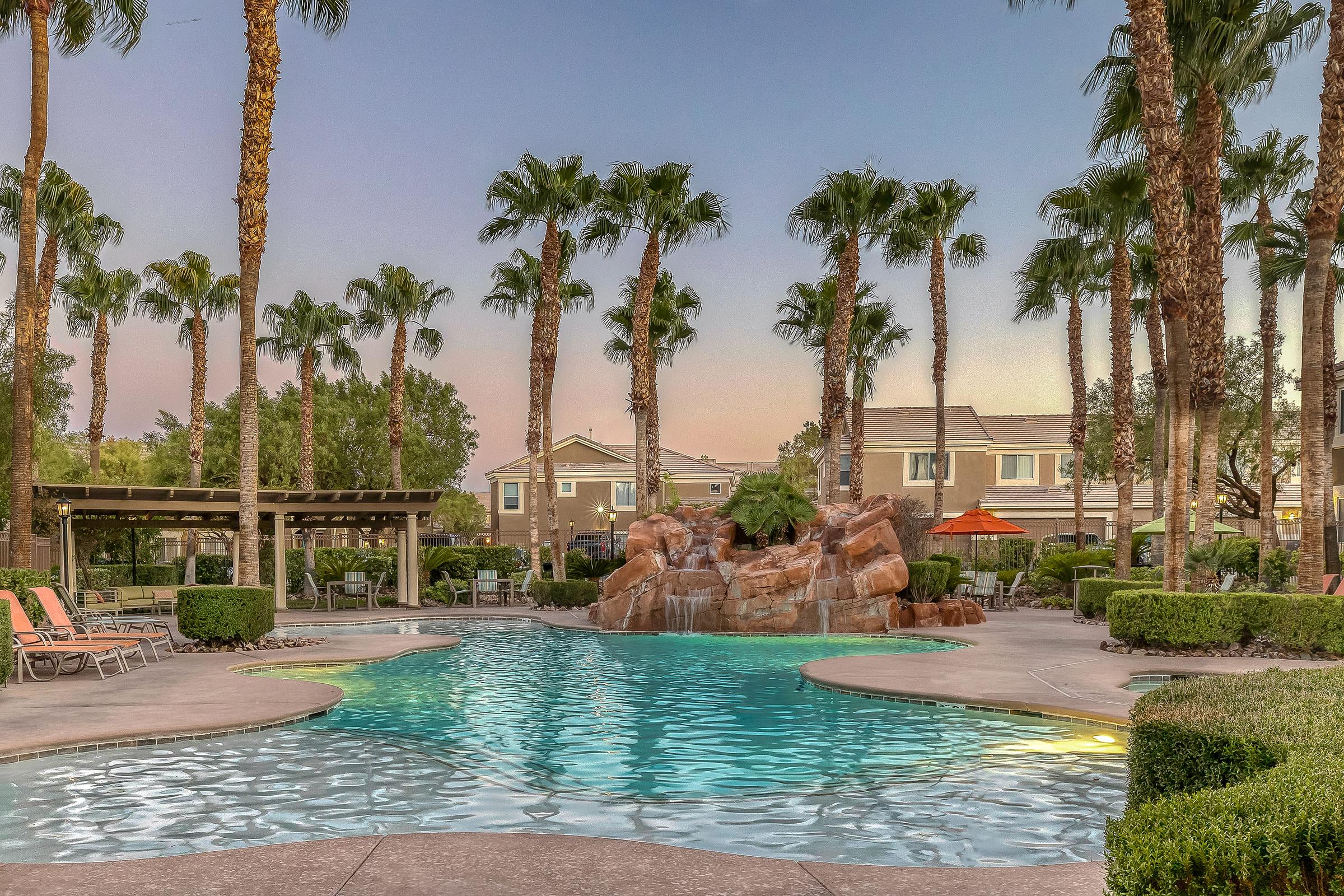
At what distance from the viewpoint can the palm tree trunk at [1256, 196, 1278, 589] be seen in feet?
80.2

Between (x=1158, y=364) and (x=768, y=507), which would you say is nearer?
(x=768, y=507)

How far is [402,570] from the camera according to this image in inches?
1155

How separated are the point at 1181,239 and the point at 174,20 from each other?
19991 millimetres

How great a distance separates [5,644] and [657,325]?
26.5 metres

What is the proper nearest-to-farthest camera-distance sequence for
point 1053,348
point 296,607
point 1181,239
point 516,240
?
point 1181,239 → point 296,607 → point 516,240 → point 1053,348

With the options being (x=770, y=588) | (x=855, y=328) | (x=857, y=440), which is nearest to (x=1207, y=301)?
(x=770, y=588)

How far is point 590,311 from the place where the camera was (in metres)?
36.6

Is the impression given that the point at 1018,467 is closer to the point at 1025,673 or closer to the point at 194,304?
the point at 194,304

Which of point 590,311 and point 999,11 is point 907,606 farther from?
point 590,311

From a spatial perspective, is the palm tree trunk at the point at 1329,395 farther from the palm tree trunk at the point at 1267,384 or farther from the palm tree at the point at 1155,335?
the palm tree at the point at 1155,335

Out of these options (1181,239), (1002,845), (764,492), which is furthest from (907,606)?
(1002,845)

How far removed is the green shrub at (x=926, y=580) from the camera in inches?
880

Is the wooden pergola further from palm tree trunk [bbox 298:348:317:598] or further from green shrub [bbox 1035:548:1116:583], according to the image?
green shrub [bbox 1035:548:1116:583]

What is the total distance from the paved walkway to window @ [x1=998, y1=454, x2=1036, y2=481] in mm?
44930
